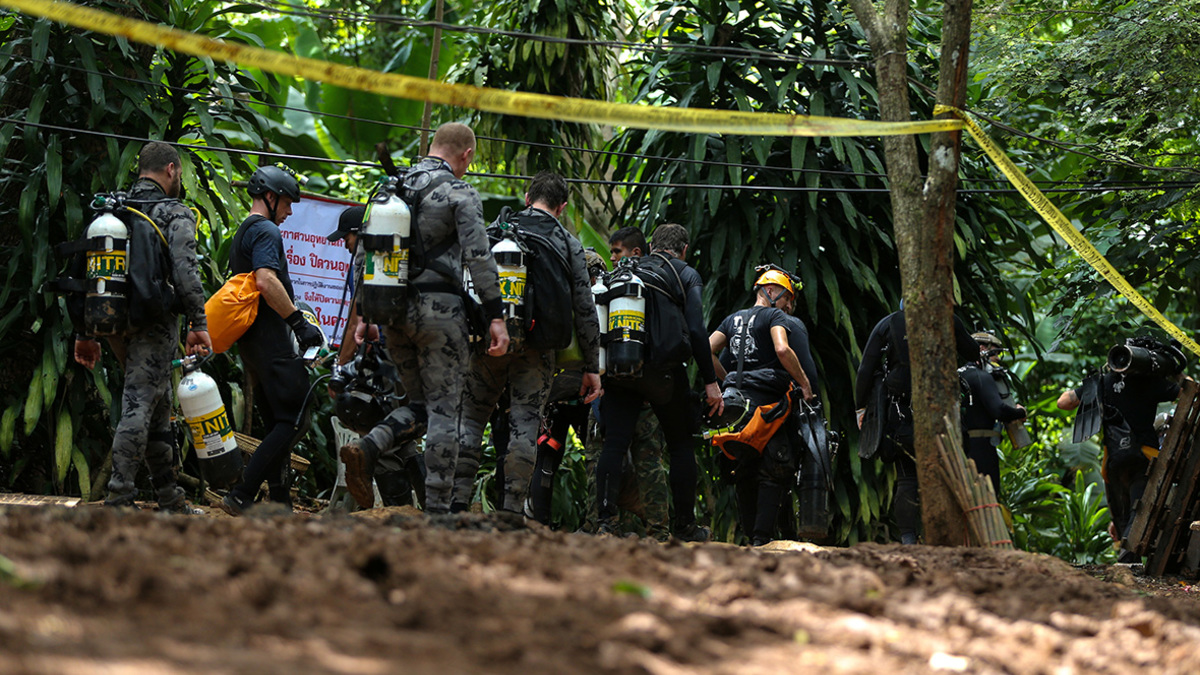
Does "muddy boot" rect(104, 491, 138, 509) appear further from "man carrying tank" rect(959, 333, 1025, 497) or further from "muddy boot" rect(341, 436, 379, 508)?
"man carrying tank" rect(959, 333, 1025, 497)

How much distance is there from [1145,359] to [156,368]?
21.9 ft

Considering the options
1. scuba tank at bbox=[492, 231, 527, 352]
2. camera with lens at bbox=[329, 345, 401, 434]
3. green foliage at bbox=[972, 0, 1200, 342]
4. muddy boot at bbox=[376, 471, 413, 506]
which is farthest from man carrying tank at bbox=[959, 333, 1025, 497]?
camera with lens at bbox=[329, 345, 401, 434]

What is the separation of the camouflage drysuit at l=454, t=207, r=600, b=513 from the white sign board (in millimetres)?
3124

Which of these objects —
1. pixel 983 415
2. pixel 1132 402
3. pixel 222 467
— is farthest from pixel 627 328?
pixel 1132 402

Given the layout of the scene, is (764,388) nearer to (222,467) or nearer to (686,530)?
(686,530)

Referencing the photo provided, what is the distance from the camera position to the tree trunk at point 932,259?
5.43 m

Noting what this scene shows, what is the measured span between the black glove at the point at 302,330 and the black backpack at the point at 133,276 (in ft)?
1.90

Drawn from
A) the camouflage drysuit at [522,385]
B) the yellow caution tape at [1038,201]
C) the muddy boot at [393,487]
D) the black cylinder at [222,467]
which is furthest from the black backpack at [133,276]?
the yellow caution tape at [1038,201]

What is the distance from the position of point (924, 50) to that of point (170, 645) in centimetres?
1002

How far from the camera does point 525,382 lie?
18.8ft

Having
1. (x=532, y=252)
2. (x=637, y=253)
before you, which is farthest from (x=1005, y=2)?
(x=532, y=252)

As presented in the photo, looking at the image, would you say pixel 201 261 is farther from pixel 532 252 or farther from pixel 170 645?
pixel 170 645

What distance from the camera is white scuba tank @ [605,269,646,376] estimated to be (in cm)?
631

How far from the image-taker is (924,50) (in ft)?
35.2
